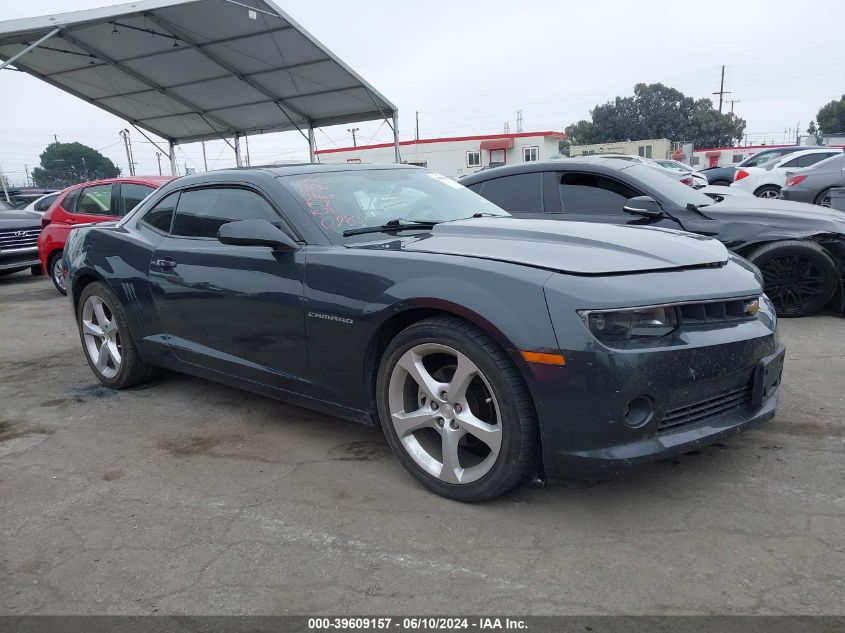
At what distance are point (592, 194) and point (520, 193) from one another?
2.08 ft

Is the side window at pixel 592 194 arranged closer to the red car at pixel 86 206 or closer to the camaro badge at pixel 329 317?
the camaro badge at pixel 329 317

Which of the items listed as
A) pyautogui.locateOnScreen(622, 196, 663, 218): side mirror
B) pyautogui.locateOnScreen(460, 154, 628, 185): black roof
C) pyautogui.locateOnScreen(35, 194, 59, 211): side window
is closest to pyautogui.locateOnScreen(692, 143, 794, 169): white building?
pyautogui.locateOnScreen(35, 194, 59, 211): side window

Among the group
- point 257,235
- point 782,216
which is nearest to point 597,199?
point 782,216

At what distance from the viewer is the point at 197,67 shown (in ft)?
44.5

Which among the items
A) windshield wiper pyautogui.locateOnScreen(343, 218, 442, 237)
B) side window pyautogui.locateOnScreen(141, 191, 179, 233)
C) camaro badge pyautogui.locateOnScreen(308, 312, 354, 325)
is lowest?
camaro badge pyautogui.locateOnScreen(308, 312, 354, 325)

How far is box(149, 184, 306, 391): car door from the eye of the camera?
3.25 m

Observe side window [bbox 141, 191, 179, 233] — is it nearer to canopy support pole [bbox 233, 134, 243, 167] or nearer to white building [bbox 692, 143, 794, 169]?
canopy support pole [bbox 233, 134, 243, 167]

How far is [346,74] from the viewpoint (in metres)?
13.5

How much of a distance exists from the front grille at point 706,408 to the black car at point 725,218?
2785mm

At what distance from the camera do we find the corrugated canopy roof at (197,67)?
1123cm

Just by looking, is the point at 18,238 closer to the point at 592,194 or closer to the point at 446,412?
the point at 592,194

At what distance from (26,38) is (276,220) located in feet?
35.7

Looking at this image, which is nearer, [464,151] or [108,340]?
[108,340]

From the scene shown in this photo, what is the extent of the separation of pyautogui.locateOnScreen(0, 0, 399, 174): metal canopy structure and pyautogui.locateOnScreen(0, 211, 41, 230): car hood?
8.79ft
